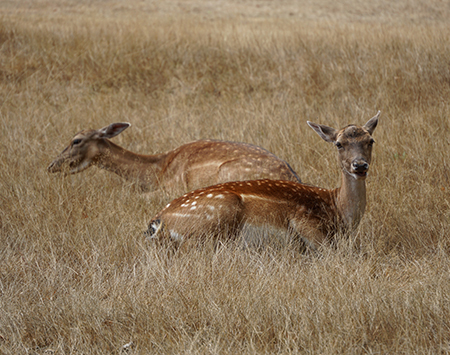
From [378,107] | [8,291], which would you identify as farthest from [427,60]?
[8,291]

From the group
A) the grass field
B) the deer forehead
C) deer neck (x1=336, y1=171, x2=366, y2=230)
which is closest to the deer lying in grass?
the grass field

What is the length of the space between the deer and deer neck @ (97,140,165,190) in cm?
212

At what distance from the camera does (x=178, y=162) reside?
5.87 metres

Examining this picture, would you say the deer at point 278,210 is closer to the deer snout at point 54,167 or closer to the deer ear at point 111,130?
the deer snout at point 54,167

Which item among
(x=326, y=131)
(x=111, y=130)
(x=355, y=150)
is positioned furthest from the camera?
(x=111, y=130)

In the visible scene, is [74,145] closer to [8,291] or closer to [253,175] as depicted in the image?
[253,175]

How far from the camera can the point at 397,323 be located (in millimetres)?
2754

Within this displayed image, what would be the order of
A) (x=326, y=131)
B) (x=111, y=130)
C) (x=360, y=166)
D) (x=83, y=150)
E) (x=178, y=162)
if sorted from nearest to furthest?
(x=360, y=166) → (x=326, y=131) → (x=178, y=162) → (x=83, y=150) → (x=111, y=130)

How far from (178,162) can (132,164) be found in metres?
0.60

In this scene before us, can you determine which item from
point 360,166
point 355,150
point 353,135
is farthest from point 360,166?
point 353,135

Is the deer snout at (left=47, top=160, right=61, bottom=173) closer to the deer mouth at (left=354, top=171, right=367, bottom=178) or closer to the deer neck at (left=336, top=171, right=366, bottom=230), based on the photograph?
the deer neck at (left=336, top=171, right=366, bottom=230)

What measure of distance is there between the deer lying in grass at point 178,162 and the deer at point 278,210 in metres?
1.03

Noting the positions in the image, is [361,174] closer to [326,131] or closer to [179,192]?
[326,131]

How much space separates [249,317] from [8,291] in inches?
58.2
